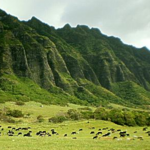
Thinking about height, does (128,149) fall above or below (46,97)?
below

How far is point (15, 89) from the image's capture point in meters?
190

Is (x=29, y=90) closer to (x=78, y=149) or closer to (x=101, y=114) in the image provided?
(x=101, y=114)

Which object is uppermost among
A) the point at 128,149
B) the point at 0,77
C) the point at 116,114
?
the point at 0,77

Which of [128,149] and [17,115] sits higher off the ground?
[17,115]

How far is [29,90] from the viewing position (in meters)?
199

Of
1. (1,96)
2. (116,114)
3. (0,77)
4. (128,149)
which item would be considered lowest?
(128,149)

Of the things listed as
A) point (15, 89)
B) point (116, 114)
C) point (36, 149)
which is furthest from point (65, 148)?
point (15, 89)

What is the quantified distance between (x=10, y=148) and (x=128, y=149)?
46.9 ft

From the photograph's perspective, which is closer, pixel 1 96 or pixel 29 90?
pixel 1 96

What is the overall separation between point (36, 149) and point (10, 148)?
3340mm

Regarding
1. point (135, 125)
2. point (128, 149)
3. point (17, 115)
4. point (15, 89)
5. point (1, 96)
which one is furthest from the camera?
point (15, 89)

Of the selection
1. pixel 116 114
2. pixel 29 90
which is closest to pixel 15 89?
Result: pixel 29 90

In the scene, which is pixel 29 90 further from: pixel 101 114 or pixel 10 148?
pixel 10 148

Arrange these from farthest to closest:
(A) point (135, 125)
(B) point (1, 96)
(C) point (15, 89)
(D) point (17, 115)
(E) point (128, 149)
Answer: (C) point (15, 89), (B) point (1, 96), (D) point (17, 115), (A) point (135, 125), (E) point (128, 149)
